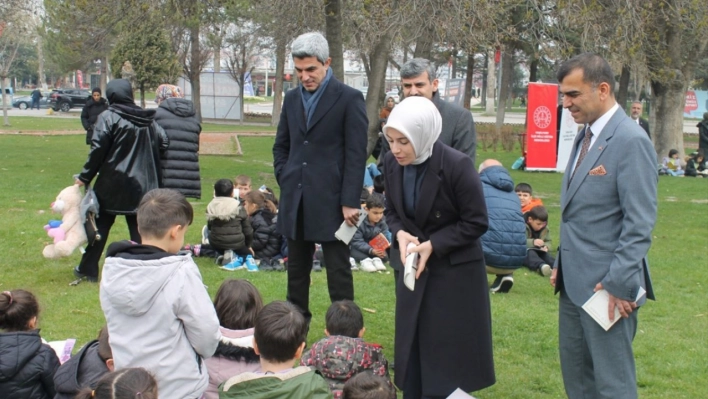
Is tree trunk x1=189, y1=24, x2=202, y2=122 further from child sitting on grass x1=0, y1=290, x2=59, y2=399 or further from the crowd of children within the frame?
the crowd of children

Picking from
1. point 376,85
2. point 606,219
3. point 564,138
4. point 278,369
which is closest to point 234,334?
point 278,369

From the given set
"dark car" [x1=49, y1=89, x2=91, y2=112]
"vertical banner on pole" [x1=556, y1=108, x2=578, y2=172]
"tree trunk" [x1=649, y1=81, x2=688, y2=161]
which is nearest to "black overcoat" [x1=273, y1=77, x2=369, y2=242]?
"vertical banner on pole" [x1=556, y1=108, x2=578, y2=172]

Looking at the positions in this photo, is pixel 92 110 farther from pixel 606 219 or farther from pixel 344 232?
pixel 606 219

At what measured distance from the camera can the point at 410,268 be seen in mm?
3678

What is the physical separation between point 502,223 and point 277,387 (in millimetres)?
4011

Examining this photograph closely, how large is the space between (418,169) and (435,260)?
1.47 ft

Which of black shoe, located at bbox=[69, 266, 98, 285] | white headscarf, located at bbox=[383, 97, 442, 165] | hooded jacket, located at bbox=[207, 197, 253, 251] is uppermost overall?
white headscarf, located at bbox=[383, 97, 442, 165]

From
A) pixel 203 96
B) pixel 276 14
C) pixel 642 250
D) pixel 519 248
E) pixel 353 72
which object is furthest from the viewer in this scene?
pixel 353 72

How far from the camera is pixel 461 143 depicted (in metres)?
4.84

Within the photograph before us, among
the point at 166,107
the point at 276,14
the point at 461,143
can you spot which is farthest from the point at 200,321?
the point at 276,14

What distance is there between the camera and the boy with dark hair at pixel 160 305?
3246mm

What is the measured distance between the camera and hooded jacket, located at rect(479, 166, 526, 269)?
6785mm

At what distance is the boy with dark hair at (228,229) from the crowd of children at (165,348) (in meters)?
3.98

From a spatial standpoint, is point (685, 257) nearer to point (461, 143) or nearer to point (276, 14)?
point (461, 143)
